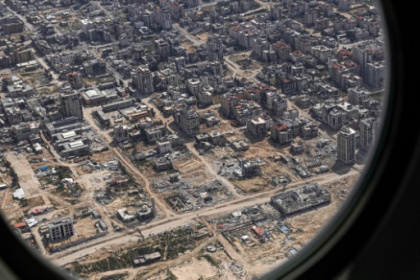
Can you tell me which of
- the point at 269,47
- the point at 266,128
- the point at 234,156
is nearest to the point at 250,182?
the point at 234,156

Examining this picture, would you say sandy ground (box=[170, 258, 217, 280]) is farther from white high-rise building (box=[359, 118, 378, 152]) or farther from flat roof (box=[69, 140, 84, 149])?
white high-rise building (box=[359, 118, 378, 152])

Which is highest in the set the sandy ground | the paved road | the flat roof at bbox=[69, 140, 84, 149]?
the flat roof at bbox=[69, 140, 84, 149]

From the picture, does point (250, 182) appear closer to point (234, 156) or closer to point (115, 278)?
point (234, 156)

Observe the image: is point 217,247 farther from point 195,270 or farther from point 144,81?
point 144,81

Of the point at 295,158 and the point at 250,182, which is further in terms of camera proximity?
the point at 295,158

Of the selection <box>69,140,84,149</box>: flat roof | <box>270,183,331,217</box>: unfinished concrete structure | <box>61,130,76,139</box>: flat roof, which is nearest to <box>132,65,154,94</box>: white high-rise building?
<box>61,130,76,139</box>: flat roof

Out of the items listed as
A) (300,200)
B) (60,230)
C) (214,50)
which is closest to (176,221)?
(60,230)
